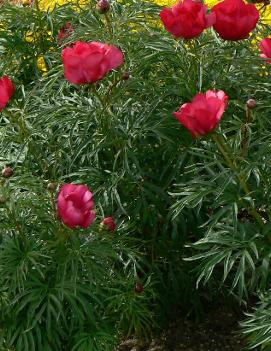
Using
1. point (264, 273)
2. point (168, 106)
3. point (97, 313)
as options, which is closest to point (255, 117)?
point (168, 106)

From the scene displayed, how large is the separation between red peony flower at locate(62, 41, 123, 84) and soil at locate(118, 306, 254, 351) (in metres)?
1.22

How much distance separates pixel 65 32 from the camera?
3.42 metres

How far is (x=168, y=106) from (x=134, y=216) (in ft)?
1.41

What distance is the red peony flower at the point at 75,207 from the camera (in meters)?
2.31

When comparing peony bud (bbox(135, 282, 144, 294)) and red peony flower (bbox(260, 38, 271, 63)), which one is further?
peony bud (bbox(135, 282, 144, 294))

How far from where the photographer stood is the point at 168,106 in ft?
9.76

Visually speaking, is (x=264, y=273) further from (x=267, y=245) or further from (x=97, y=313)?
(x=97, y=313)

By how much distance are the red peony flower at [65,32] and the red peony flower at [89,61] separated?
0.79 metres

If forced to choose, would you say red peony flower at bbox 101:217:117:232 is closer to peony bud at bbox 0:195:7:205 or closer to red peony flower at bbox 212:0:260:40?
peony bud at bbox 0:195:7:205

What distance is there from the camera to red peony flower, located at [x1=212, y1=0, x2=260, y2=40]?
104 inches

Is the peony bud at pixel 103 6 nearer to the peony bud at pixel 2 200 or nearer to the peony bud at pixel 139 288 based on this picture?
the peony bud at pixel 2 200

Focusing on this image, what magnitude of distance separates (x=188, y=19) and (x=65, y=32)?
948 millimetres

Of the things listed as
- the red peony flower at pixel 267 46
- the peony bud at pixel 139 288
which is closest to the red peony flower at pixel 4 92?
the peony bud at pixel 139 288

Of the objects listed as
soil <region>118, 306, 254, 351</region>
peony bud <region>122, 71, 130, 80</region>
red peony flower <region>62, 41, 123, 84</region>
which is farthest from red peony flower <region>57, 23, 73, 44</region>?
soil <region>118, 306, 254, 351</region>
